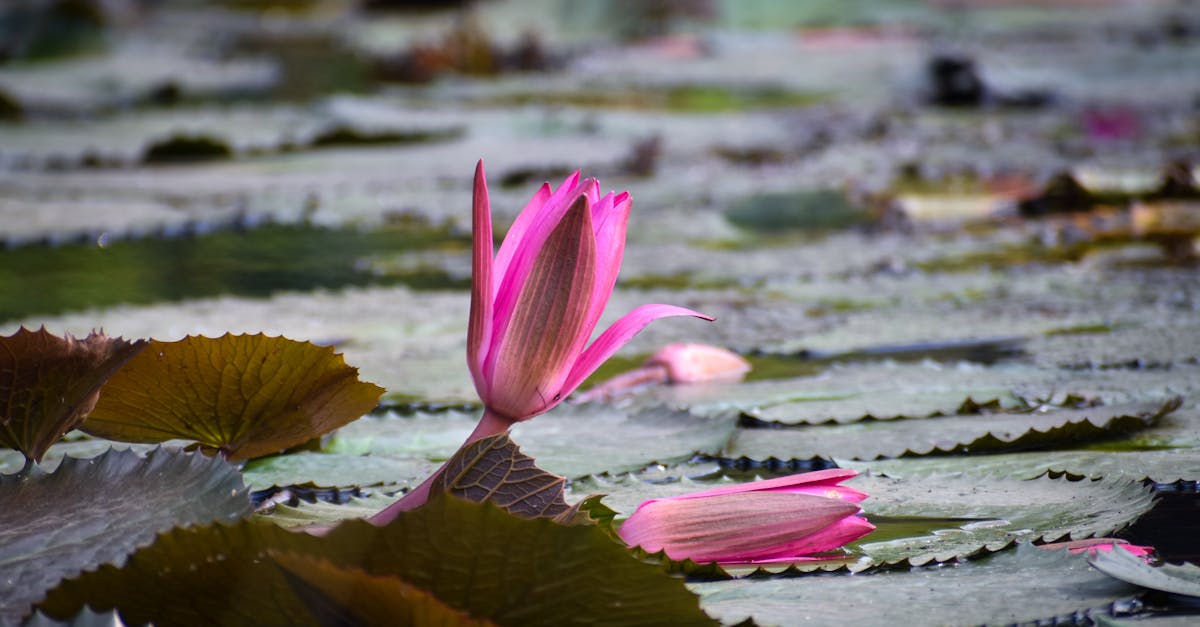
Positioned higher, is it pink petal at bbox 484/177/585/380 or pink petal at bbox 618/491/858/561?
pink petal at bbox 484/177/585/380

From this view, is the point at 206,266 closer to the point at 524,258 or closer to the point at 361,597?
the point at 524,258

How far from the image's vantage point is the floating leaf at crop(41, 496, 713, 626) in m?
0.52

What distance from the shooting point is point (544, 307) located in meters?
0.65

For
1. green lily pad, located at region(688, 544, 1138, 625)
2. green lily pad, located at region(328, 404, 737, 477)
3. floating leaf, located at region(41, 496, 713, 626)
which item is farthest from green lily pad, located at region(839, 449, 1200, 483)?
floating leaf, located at region(41, 496, 713, 626)

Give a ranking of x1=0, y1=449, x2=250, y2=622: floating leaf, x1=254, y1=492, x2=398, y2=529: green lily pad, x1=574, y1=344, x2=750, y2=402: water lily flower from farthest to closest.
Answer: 1. x1=574, y1=344, x2=750, y2=402: water lily flower
2. x1=254, y1=492, x2=398, y2=529: green lily pad
3. x1=0, y1=449, x2=250, y2=622: floating leaf

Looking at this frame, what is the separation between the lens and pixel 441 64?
6.44 m

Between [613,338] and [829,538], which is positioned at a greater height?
[613,338]

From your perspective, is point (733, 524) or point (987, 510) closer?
point (733, 524)

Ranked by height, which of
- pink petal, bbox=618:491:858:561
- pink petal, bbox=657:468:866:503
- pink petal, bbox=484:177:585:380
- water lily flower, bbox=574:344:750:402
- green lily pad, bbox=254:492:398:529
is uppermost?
pink petal, bbox=484:177:585:380

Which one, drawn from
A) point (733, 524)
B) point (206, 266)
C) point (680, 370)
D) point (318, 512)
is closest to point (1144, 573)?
point (733, 524)

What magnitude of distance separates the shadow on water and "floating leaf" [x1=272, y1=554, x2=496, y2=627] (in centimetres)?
128

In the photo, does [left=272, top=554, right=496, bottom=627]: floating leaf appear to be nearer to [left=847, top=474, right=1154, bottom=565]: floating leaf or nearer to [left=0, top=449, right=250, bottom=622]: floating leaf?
[left=0, top=449, right=250, bottom=622]: floating leaf

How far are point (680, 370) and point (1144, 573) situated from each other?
0.71 m

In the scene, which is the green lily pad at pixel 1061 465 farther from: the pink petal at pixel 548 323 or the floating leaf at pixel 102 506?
the floating leaf at pixel 102 506
